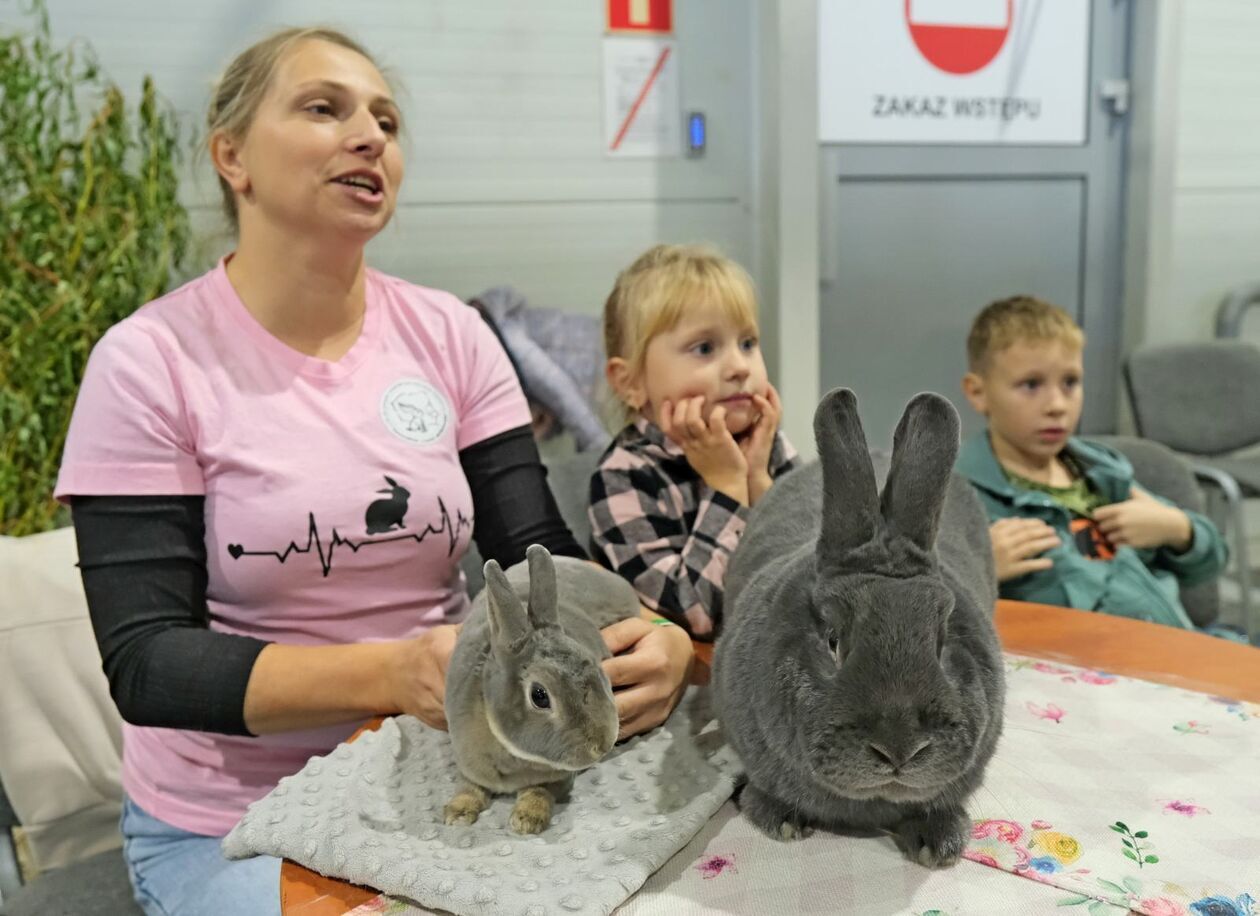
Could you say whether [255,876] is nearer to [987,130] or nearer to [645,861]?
[645,861]

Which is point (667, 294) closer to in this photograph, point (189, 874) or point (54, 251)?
point (189, 874)

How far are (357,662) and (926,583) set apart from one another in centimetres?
63

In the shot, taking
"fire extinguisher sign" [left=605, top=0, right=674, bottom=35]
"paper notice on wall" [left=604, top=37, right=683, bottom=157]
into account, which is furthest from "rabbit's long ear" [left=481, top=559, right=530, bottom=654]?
"fire extinguisher sign" [left=605, top=0, right=674, bottom=35]

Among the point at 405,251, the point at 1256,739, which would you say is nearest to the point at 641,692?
the point at 1256,739

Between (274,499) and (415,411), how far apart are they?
0.22 m

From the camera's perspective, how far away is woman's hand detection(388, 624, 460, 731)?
964mm

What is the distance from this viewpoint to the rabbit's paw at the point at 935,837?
2.51 ft

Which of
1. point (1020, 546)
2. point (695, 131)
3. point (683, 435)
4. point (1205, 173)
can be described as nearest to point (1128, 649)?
point (1020, 546)

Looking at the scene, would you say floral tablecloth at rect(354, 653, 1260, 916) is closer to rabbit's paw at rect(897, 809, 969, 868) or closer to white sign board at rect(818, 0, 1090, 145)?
rabbit's paw at rect(897, 809, 969, 868)

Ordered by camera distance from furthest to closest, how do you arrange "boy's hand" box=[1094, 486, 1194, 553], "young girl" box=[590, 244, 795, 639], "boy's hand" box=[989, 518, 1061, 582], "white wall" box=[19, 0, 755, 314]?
"white wall" box=[19, 0, 755, 314] → "boy's hand" box=[1094, 486, 1194, 553] → "boy's hand" box=[989, 518, 1061, 582] → "young girl" box=[590, 244, 795, 639]

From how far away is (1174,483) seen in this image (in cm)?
204

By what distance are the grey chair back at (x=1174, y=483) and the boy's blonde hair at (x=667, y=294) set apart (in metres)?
1.05

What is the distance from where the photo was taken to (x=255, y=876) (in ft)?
3.16

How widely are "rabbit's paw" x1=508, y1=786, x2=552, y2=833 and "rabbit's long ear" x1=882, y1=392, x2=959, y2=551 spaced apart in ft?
1.23
